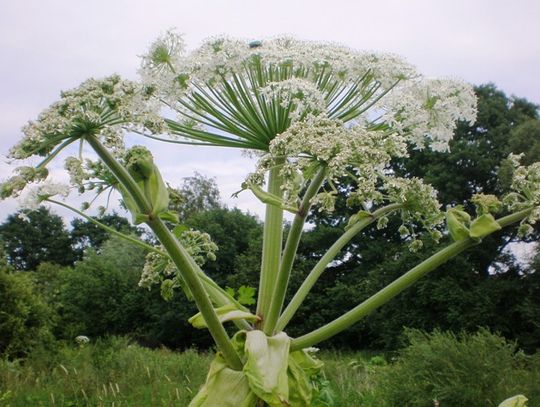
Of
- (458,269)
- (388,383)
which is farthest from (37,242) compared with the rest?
(388,383)

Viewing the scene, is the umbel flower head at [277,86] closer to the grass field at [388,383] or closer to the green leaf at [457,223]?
the green leaf at [457,223]

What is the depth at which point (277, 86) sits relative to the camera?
2.14 meters

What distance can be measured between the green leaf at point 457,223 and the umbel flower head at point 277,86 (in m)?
0.43

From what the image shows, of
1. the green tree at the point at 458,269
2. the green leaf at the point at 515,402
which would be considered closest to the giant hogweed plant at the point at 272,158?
the green leaf at the point at 515,402

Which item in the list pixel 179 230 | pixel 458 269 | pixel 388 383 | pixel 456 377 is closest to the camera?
pixel 179 230

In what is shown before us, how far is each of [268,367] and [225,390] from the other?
16 centimetres

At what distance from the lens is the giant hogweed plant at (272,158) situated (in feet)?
5.39

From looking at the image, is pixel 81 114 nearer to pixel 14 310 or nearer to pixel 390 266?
pixel 14 310

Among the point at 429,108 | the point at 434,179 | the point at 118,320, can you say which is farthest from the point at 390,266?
the point at 429,108

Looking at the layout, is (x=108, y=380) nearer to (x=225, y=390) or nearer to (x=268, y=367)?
(x=225, y=390)

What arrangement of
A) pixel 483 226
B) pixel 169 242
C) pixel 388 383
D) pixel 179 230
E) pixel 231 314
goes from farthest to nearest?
pixel 388 383, pixel 179 230, pixel 231 314, pixel 483 226, pixel 169 242

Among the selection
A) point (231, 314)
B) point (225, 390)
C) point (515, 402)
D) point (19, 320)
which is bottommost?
point (19, 320)

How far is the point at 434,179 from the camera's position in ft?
92.5

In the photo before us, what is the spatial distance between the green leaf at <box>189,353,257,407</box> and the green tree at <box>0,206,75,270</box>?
6030 cm
